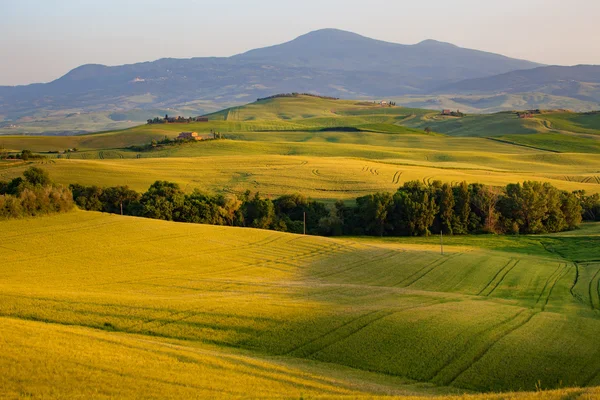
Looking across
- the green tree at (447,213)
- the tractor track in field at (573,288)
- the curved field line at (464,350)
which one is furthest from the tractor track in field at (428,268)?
the green tree at (447,213)

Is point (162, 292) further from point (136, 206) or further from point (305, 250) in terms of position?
point (136, 206)

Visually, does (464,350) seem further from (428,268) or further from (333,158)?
(333,158)

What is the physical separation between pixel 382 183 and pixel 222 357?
66247 mm

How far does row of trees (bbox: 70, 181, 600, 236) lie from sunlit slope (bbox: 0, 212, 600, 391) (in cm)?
1163

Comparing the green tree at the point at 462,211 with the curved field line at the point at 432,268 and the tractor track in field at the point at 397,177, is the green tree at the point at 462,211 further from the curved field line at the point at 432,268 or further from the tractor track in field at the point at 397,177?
the curved field line at the point at 432,268

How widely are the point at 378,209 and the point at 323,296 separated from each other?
1431 inches

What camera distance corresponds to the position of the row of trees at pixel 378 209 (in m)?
65.4

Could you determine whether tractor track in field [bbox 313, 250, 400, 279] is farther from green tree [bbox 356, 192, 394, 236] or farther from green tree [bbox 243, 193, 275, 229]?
green tree [bbox 243, 193, 275, 229]

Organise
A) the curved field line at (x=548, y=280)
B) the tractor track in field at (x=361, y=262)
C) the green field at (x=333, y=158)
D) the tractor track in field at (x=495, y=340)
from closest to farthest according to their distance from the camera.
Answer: the tractor track in field at (x=495, y=340) < the curved field line at (x=548, y=280) < the tractor track in field at (x=361, y=262) < the green field at (x=333, y=158)

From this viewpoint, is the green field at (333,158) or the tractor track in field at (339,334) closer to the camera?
the tractor track in field at (339,334)

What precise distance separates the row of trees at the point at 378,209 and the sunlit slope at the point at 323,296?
11629mm

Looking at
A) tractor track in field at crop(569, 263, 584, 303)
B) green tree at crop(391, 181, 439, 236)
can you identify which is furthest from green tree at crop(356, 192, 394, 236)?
tractor track in field at crop(569, 263, 584, 303)

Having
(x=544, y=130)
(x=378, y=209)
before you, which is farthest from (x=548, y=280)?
(x=544, y=130)

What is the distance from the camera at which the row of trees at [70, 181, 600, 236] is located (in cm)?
6544
